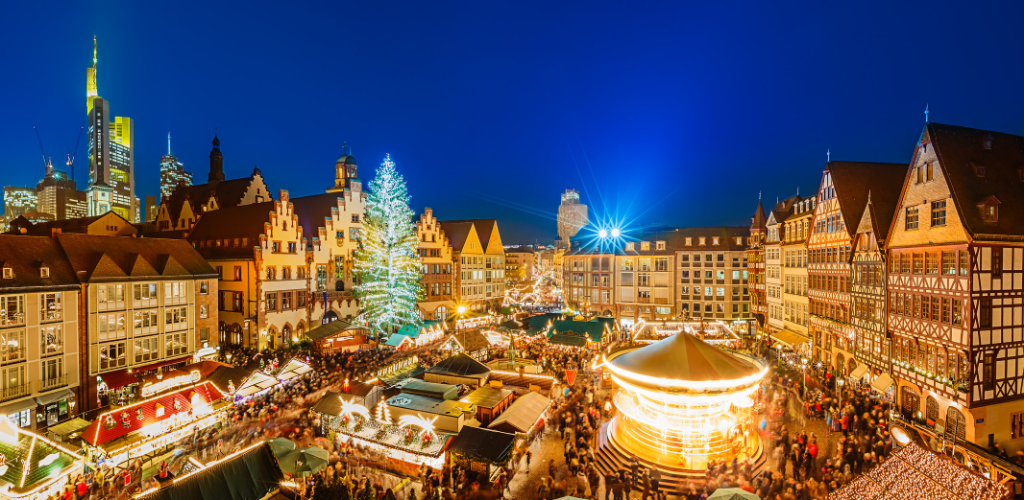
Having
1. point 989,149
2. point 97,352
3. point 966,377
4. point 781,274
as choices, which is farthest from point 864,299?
point 97,352

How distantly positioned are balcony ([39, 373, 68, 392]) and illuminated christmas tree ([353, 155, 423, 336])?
679 inches

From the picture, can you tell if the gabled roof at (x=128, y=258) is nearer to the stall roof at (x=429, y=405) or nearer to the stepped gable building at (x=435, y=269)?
the stall roof at (x=429, y=405)

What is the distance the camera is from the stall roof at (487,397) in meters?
18.5

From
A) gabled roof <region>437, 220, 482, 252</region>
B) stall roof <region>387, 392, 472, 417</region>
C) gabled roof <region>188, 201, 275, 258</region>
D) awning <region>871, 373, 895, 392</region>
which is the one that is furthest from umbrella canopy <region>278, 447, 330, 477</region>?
gabled roof <region>437, 220, 482, 252</region>

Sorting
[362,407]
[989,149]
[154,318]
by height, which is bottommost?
[362,407]

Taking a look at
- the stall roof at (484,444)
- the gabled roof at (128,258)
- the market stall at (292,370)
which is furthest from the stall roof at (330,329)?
the stall roof at (484,444)

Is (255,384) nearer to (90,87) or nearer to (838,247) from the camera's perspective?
(838,247)

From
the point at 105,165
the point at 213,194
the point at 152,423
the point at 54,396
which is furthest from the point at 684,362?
the point at 105,165

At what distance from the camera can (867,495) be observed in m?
9.91

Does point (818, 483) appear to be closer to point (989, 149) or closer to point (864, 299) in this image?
point (864, 299)

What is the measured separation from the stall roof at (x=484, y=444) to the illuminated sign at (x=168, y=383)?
14778mm

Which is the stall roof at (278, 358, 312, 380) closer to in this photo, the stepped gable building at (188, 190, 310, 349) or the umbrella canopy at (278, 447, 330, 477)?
the umbrella canopy at (278, 447, 330, 477)

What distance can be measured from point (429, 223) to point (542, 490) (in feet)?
115

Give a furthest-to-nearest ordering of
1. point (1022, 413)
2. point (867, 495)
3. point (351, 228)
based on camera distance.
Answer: point (351, 228)
point (1022, 413)
point (867, 495)
